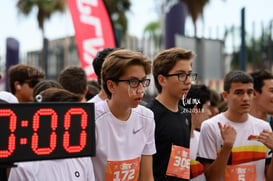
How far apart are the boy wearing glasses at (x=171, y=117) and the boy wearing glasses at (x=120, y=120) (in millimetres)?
365

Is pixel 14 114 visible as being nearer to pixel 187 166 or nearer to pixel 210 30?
pixel 187 166

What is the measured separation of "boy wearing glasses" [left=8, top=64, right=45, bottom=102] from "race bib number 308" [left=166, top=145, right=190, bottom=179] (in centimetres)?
211

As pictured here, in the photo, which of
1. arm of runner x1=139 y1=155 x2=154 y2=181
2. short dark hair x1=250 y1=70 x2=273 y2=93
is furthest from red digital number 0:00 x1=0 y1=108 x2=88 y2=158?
short dark hair x1=250 y1=70 x2=273 y2=93

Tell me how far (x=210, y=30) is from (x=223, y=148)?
14.1 feet

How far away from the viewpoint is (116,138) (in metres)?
2.67

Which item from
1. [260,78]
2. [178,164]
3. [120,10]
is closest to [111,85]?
[178,164]

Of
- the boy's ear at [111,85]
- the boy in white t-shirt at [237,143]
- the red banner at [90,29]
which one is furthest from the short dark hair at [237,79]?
the red banner at [90,29]

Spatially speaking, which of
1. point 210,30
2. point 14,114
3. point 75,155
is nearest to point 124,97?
point 75,155

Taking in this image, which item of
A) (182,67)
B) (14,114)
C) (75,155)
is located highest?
(182,67)

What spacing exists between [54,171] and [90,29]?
4182mm

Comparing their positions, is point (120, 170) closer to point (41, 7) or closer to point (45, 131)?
point (45, 131)

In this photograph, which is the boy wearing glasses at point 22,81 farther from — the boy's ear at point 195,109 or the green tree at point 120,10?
the green tree at point 120,10

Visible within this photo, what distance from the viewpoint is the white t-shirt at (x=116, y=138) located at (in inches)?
104

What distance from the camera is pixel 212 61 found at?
18.7 feet
